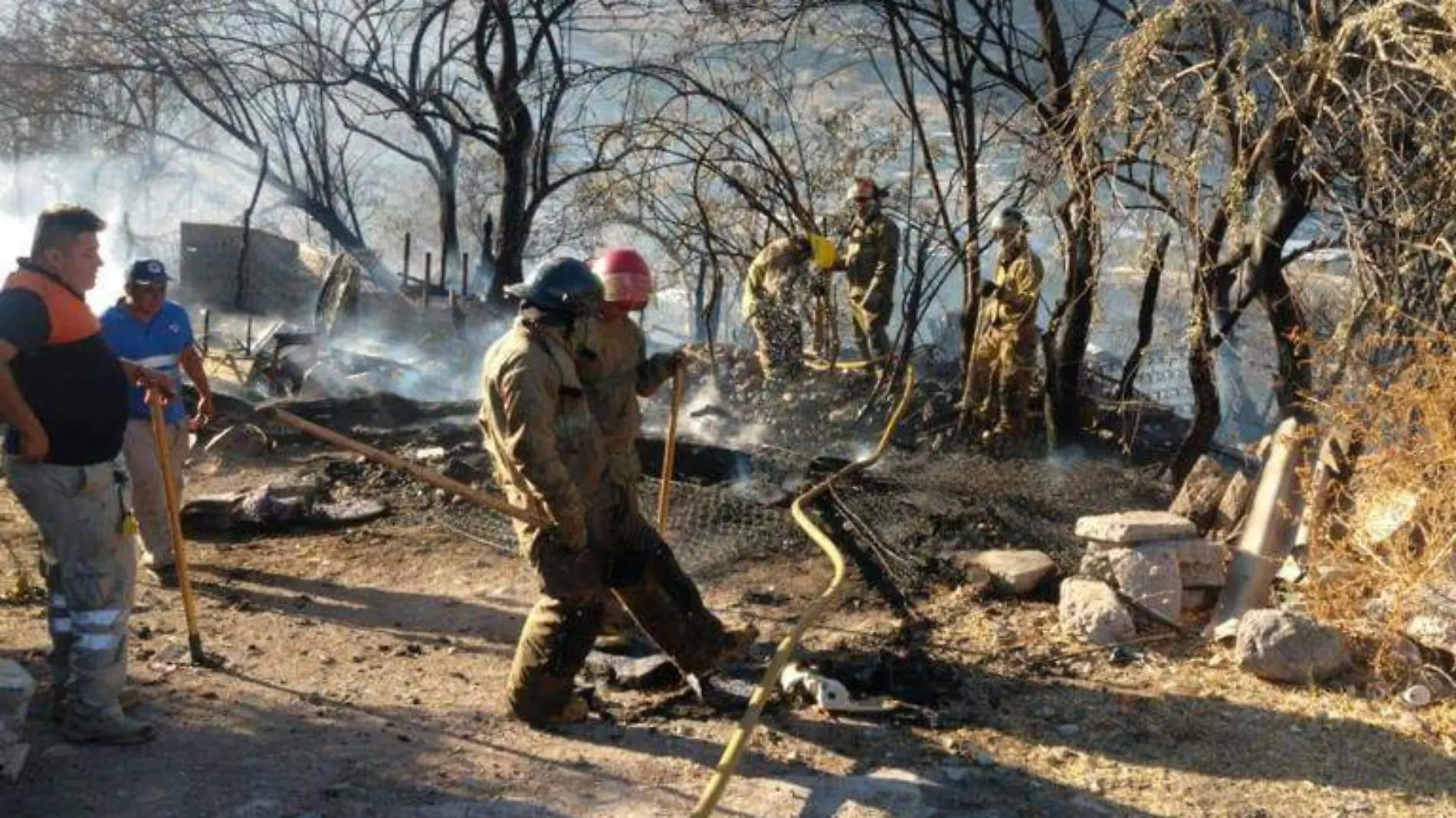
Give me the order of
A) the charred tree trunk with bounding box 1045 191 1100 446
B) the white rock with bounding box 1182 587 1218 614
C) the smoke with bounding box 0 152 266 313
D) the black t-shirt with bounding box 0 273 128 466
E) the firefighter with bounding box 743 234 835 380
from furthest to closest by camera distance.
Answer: the smoke with bounding box 0 152 266 313 → the firefighter with bounding box 743 234 835 380 → the charred tree trunk with bounding box 1045 191 1100 446 → the white rock with bounding box 1182 587 1218 614 → the black t-shirt with bounding box 0 273 128 466

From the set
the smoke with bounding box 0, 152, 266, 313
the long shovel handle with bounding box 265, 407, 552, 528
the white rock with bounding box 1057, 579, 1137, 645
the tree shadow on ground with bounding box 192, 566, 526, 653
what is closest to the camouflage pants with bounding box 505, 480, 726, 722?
the long shovel handle with bounding box 265, 407, 552, 528

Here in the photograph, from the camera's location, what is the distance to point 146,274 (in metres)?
5.71

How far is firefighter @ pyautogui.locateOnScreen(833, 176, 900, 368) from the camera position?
10.9m

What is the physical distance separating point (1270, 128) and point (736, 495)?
10.9 ft

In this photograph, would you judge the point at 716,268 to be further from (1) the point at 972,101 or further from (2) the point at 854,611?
(2) the point at 854,611

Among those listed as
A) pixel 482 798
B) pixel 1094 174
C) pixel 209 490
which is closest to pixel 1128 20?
pixel 1094 174

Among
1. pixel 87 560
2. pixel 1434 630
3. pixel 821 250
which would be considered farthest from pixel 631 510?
pixel 821 250

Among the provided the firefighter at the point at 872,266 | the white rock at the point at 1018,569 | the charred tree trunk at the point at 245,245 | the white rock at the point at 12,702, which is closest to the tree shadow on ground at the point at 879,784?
the white rock at the point at 1018,569

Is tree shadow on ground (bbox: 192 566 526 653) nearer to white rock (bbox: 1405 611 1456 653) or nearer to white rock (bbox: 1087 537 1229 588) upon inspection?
white rock (bbox: 1087 537 1229 588)

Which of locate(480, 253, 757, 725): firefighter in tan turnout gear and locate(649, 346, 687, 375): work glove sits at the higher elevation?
locate(649, 346, 687, 375): work glove

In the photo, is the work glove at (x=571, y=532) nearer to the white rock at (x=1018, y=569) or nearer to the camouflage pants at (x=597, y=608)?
the camouflage pants at (x=597, y=608)

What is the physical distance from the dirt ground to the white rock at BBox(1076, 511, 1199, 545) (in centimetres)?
42

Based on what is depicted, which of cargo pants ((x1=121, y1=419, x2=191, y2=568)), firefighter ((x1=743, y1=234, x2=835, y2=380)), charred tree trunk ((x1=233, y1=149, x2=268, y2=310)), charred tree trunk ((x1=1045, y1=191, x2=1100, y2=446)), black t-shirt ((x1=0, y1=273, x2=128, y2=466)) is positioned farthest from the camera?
charred tree trunk ((x1=233, y1=149, x2=268, y2=310))

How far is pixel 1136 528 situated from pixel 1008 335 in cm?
355
